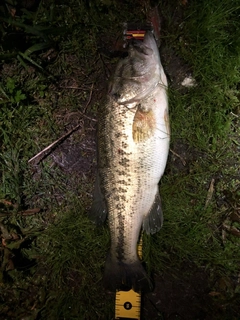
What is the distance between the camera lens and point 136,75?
239 centimetres

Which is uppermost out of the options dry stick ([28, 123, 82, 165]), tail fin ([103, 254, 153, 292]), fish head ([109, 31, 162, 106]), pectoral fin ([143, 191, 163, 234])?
fish head ([109, 31, 162, 106])

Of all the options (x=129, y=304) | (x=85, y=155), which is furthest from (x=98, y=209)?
(x=129, y=304)

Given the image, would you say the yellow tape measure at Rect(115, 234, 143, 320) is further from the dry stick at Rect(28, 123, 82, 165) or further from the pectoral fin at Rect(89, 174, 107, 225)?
the dry stick at Rect(28, 123, 82, 165)

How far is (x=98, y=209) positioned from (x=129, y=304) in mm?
946

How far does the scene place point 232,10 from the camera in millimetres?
2709

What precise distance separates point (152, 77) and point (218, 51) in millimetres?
798

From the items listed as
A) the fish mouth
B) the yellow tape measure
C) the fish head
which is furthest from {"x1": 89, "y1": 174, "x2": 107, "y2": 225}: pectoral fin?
the fish mouth

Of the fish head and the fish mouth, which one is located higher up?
the fish mouth

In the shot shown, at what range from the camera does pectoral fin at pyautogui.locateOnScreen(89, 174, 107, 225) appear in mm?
2662

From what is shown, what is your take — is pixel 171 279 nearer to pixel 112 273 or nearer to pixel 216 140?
pixel 112 273

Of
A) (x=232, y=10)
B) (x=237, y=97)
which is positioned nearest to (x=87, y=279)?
(x=237, y=97)

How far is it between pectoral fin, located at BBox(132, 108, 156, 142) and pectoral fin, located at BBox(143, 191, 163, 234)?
0.54 m

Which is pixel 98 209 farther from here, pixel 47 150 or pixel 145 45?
pixel 145 45

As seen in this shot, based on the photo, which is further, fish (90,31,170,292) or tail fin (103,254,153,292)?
tail fin (103,254,153,292)
